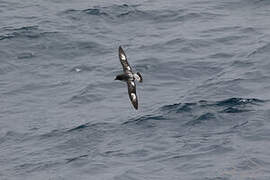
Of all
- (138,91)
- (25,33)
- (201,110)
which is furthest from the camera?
(25,33)

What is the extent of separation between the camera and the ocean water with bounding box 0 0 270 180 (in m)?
31.7

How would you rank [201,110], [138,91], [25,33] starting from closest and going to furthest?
[201,110], [138,91], [25,33]

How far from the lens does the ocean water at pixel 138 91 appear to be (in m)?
31.7

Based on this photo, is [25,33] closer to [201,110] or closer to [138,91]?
[138,91]

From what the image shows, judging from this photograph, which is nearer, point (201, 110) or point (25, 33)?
point (201, 110)

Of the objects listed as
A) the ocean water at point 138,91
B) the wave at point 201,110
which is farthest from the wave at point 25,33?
the wave at point 201,110

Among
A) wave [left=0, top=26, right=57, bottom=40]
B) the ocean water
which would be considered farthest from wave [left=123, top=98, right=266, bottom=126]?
wave [left=0, top=26, right=57, bottom=40]

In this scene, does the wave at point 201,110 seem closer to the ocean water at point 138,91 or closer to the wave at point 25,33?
the ocean water at point 138,91

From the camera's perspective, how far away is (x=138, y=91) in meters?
37.5

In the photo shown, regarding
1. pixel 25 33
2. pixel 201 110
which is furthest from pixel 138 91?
pixel 25 33

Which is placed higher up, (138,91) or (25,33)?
(25,33)

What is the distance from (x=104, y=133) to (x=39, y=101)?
4340mm

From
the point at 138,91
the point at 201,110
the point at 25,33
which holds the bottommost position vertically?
the point at 201,110

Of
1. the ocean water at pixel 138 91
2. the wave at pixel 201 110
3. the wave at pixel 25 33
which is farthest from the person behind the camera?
the wave at pixel 25 33
